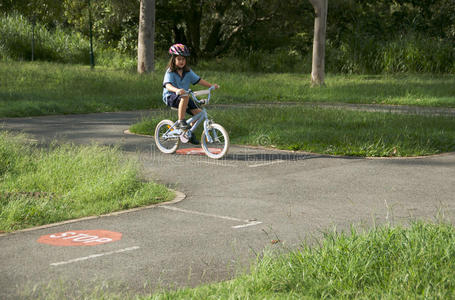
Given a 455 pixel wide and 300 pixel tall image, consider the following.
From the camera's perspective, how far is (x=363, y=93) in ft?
79.2

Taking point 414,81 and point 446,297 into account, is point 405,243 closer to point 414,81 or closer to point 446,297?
point 446,297

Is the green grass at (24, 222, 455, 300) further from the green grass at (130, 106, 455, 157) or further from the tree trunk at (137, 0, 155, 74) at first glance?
the tree trunk at (137, 0, 155, 74)

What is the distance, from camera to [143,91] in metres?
23.2

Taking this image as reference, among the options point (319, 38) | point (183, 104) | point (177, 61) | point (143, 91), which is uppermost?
point (319, 38)

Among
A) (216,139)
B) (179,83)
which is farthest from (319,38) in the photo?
(216,139)

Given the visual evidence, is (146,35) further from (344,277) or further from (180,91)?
(344,277)

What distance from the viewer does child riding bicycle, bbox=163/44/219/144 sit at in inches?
444

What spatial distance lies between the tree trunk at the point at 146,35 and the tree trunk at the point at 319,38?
6779 millimetres

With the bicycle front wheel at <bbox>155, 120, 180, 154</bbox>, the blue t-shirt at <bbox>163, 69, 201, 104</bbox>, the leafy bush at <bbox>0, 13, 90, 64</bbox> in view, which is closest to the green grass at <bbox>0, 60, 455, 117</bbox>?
the bicycle front wheel at <bbox>155, 120, 180, 154</bbox>

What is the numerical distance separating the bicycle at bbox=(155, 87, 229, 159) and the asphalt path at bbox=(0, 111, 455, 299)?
0.21 m

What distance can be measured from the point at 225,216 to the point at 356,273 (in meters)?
2.67

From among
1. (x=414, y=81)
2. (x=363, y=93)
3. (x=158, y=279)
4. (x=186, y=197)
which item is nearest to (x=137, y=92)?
(x=363, y=93)

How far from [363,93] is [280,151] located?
12699 mm

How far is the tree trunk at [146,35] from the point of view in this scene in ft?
95.6
